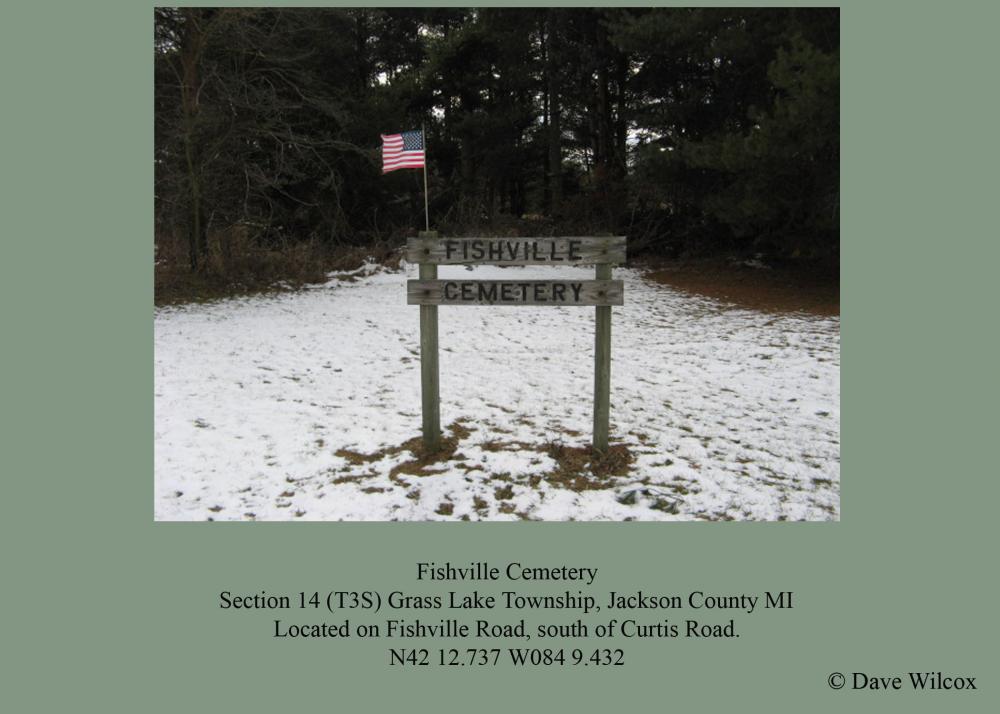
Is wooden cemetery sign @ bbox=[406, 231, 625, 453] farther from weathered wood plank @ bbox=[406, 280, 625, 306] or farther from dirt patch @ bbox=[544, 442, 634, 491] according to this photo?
dirt patch @ bbox=[544, 442, 634, 491]

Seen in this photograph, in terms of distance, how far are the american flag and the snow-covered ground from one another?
91.0 inches

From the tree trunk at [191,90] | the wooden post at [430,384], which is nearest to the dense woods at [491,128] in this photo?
the tree trunk at [191,90]

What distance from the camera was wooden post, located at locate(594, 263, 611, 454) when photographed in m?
5.06

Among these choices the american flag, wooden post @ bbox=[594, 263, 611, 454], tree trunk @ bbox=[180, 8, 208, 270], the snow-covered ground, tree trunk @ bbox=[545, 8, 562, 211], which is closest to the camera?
the snow-covered ground

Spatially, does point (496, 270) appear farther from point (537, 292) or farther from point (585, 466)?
point (585, 466)

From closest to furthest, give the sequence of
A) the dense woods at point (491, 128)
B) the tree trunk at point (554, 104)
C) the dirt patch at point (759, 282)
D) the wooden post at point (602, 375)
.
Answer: the wooden post at point (602, 375) → the dense woods at point (491, 128) → the dirt patch at point (759, 282) → the tree trunk at point (554, 104)

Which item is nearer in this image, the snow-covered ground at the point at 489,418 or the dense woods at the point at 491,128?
the snow-covered ground at the point at 489,418

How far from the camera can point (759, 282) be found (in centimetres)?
1509

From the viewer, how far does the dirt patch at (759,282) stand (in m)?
12.5

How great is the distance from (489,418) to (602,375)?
1367 mm

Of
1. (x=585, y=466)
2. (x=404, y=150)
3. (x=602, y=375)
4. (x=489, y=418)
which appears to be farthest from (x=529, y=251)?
(x=404, y=150)

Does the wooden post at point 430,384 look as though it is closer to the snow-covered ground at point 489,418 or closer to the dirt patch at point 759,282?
the snow-covered ground at point 489,418

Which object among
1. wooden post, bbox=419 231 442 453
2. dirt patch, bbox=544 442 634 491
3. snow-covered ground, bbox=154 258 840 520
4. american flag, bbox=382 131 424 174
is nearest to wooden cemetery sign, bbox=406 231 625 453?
wooden post, bbox=419 231 442 453

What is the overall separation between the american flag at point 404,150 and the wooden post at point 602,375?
3.93 m
